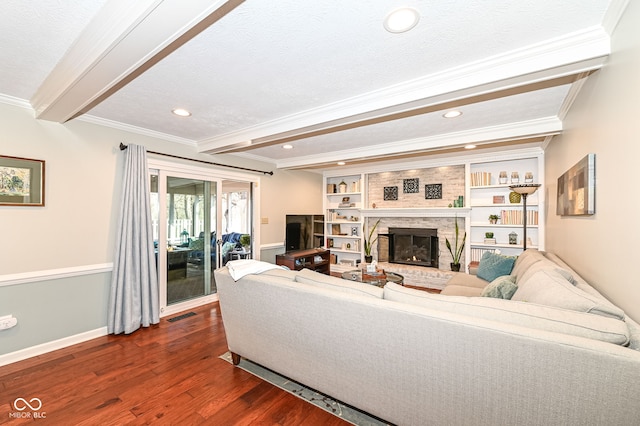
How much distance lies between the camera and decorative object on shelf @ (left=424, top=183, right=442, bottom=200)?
17.5 feet

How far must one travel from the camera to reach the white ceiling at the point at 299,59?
144 cm

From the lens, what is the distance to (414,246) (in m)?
5.64

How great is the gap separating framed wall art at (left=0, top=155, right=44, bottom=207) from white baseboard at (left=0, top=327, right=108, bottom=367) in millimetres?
1389

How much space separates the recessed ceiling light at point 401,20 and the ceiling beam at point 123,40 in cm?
78

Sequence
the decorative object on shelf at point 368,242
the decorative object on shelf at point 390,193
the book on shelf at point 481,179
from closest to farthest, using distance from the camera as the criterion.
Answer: the book on shelf at point 481,179 < the decorative object on shelf at point 390,193 < the decorative object on shelf at point 368,242

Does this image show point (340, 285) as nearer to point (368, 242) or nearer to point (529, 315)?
point (529, 315)

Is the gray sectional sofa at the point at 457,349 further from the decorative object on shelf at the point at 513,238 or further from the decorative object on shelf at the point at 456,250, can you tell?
the decorative object on shelf at the point at 456,250

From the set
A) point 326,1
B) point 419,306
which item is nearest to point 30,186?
point 326,1

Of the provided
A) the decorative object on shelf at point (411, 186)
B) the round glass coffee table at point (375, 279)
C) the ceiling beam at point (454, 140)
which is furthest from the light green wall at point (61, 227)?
the decorative object on shelf at point (411, 186)

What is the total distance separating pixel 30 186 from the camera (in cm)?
267

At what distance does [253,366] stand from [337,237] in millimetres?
4379

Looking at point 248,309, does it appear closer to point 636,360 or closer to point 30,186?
point 636,360

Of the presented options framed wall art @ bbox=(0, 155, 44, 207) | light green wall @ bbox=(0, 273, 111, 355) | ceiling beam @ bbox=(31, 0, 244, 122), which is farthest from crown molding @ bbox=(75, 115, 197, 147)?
light green wall @ bbox=(0, 273, 111, 355)

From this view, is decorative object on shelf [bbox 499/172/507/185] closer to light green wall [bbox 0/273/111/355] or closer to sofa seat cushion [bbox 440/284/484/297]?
sofa seat cushion [bbox 440/284/484/297]
